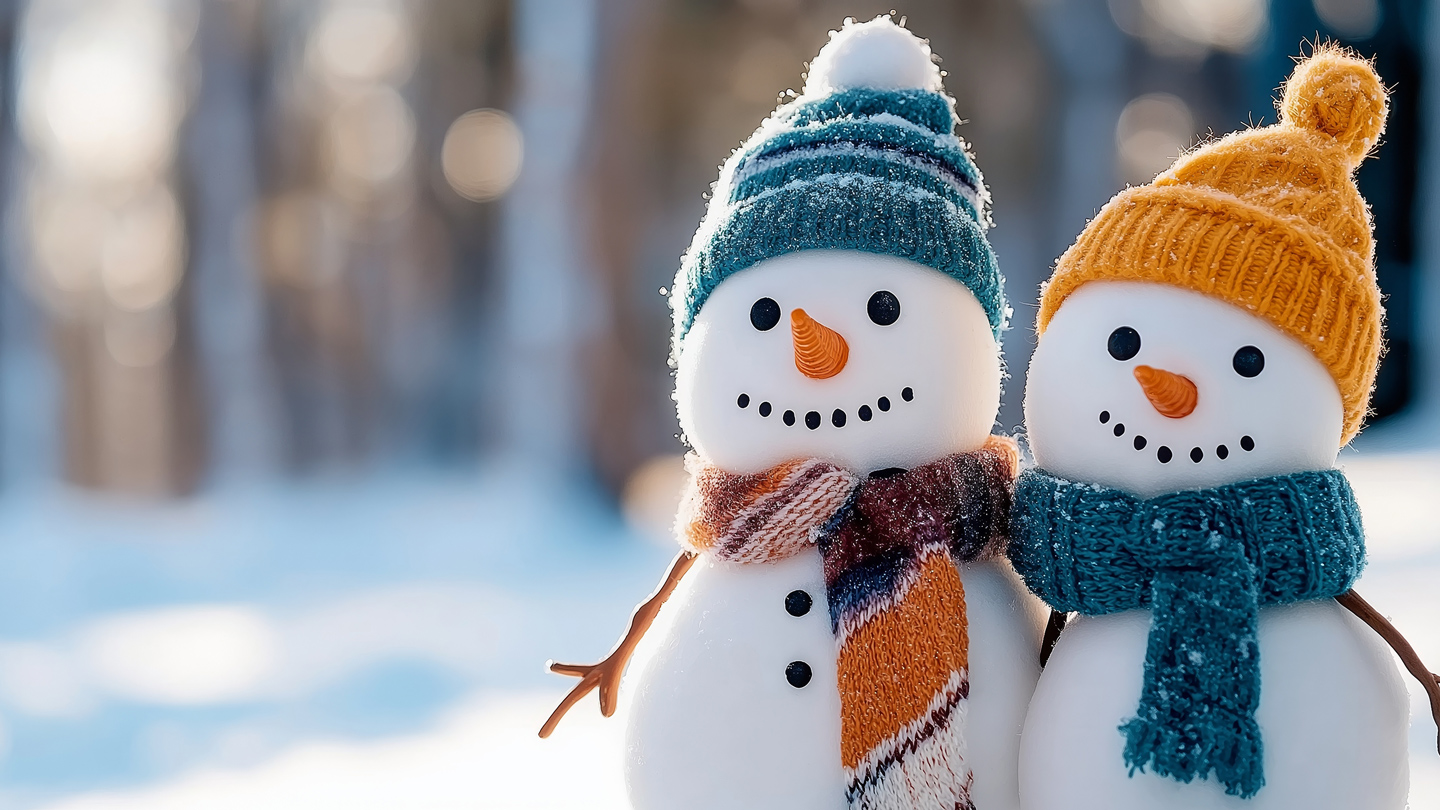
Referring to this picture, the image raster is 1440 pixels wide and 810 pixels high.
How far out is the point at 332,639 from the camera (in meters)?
3.06

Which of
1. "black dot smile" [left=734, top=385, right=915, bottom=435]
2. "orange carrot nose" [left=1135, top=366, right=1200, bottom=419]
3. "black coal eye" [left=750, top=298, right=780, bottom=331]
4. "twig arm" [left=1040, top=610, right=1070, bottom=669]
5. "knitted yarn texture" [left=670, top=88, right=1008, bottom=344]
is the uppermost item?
"knitted yarn texture" [left=670, top=88, right=1008, bottom=344]

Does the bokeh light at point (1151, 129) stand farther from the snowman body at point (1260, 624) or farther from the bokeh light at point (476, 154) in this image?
the snowman body at point (1260, 624)

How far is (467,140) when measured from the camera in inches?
285

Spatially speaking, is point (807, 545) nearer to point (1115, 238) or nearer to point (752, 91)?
point (1115, 238)

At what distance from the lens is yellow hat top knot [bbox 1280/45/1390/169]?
110 centimetres

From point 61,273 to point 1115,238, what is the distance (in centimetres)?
654

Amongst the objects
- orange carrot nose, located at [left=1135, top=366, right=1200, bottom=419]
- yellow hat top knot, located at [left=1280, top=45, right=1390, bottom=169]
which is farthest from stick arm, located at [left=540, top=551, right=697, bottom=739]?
yellow hat top knot, located at [left=1280, top=45, right=1390, bottom=169]

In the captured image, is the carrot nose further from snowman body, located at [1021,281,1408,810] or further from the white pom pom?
the white pom pom

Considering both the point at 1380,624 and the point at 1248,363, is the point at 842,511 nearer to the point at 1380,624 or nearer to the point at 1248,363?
the point at 1248,363

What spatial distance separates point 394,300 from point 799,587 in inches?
270

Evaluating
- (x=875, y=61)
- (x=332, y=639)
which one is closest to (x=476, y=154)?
(x=332, y=639)

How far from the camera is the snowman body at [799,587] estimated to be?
1.07 metres

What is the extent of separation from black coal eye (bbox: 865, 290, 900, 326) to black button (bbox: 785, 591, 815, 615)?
267 millimetres

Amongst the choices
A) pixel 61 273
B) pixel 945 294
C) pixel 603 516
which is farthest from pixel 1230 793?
pixel 61 273
